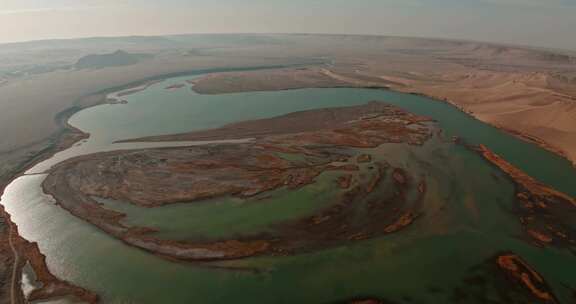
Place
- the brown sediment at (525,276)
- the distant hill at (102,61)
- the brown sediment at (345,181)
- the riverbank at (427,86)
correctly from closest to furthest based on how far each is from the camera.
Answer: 1. the brown sediment at (525,276)
2. the brown sediment at (345,181)
3. the riverbank at (427,86)
4. the distant hill at (102,61)

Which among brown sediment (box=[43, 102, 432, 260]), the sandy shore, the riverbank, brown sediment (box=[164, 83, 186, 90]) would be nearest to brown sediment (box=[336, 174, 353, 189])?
brown sediment (box=[43, 102, 432, 260])

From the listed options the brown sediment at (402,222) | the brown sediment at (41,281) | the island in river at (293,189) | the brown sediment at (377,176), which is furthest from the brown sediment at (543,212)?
the brown sediment at (41,281)

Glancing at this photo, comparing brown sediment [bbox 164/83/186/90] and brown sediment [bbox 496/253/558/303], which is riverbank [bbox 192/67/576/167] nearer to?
brown sediment [bbox 164/83/186/90]

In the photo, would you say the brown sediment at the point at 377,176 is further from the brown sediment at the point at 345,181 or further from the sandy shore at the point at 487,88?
the sandy shore at the point at 487,88

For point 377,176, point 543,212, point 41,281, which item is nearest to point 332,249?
point 377,176

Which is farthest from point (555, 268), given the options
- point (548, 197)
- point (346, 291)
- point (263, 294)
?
point (263, 294)

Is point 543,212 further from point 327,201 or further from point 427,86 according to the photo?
point 427,86
